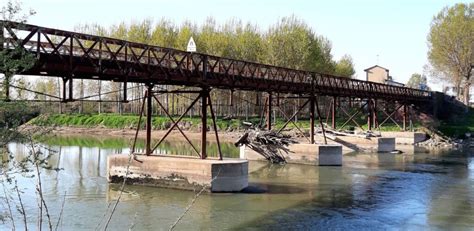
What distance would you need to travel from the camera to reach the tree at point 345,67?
82375 mm

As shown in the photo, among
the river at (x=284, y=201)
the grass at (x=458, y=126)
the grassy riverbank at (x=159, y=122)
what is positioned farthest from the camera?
the grassy riverbank at (x=159, y=122)

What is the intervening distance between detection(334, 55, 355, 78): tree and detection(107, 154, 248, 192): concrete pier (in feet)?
194

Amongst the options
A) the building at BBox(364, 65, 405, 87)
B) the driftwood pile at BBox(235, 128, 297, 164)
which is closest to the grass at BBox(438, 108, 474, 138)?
the driftwood pile at BBox(235, 128, 297, 164)

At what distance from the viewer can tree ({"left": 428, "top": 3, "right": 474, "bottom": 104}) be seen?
67.3m

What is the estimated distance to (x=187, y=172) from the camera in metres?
21.8

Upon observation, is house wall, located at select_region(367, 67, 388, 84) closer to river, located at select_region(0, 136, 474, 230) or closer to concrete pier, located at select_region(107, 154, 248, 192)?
river, located at select_region(0, 136, 474, 230)

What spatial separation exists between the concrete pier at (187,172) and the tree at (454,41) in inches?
2139

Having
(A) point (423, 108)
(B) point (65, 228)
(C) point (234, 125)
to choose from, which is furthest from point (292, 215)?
(A) point (423, 108)

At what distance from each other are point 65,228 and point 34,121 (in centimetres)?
708

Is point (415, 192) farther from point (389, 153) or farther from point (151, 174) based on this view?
point (389, 153)

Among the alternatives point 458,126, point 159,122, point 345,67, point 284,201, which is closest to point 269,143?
point 284,201

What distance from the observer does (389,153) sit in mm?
44500

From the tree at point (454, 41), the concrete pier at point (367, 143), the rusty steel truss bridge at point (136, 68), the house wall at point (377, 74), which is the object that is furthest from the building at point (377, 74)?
the rusty steel truss bridge at point (136, 68)

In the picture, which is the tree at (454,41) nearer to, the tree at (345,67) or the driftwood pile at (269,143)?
the tree at (345,67)
